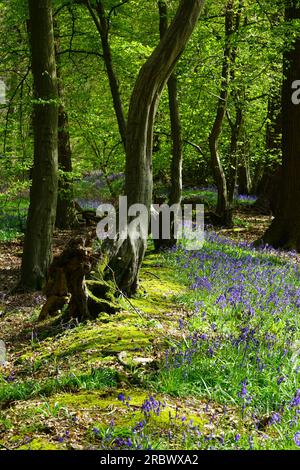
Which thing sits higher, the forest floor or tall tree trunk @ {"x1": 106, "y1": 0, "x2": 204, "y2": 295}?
tall tree trunk @ {"x1": 106, "y1": 0, "x2": 204, "y2": 295}

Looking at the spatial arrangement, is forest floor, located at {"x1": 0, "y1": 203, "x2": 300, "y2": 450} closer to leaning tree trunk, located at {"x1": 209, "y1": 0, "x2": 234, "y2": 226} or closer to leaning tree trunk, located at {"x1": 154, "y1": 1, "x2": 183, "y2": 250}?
leaning tree trunk, located at {"x1": 154, "y1": 1, "x2": 183, "y2": 250}

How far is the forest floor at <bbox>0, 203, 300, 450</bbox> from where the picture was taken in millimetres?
3473

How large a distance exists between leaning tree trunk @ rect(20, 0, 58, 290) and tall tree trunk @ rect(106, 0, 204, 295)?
2434 millimetres

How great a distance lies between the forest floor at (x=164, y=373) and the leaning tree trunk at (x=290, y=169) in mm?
4203

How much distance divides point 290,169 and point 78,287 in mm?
7376

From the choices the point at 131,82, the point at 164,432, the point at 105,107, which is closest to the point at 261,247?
the point at 131,82

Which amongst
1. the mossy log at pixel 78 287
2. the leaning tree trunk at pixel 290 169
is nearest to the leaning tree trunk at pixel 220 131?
the leaning tree trunk at pixel 290 169

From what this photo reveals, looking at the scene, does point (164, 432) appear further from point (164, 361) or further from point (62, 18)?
point (62, 18)

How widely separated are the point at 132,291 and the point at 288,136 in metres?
6.56

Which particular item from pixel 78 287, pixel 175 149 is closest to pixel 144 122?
pixel 78 287

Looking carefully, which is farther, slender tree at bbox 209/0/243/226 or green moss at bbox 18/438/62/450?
slender tree at bbox 209/0/243/226

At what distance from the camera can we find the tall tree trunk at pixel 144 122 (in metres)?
6.09

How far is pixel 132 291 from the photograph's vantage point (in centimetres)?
693

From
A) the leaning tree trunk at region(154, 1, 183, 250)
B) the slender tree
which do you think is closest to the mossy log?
the leaning tree trunk at region(154, 1, 183, 250)
